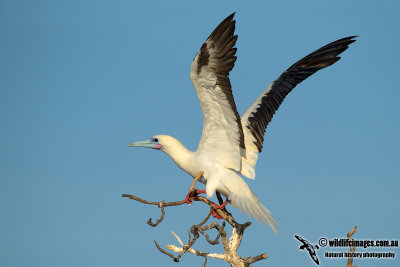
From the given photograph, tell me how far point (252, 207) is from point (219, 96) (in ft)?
5.67

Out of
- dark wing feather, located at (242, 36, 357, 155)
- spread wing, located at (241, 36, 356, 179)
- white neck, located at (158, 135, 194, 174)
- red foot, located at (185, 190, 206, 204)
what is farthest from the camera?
dark wing feather, located at (242, 36, 357, 155)

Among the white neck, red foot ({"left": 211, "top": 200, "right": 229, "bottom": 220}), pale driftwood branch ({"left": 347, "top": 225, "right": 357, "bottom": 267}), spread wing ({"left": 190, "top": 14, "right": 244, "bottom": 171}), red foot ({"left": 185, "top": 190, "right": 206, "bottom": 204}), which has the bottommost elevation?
pale driftwood branch ({"left": 347, "top": 225, "right": 357, "bottom": 267})

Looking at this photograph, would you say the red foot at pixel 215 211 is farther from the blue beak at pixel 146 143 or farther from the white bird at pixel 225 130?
the blue beak at pixel 146 143

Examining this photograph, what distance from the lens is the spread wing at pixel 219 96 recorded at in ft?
24.0

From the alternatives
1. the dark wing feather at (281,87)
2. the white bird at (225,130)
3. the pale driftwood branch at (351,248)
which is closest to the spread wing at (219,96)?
Result: the white bird at (225,130)

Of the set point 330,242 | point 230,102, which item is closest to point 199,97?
point 230,102

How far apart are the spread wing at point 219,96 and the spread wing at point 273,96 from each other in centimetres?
38

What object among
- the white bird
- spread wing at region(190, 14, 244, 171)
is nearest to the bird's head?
the white bird

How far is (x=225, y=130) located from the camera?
8.23 meters

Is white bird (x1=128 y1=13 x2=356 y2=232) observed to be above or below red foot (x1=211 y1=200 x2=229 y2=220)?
above

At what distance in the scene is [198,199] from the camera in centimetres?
817

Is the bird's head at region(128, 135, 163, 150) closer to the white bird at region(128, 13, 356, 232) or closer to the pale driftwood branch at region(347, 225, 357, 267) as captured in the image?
the white bird at region(128, 13, 356, 232)

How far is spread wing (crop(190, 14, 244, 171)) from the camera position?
7316mm

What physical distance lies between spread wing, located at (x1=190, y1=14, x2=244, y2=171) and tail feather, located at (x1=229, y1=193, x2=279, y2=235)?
0.54 m
